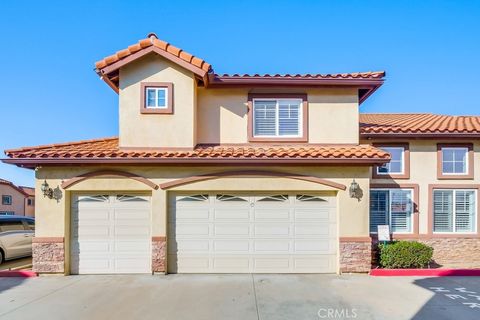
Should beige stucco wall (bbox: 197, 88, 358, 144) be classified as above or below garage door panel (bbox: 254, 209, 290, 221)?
above

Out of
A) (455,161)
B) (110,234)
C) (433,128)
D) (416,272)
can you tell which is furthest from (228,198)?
(455,161)

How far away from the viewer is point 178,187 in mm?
9383

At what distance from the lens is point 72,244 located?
9.39 metres

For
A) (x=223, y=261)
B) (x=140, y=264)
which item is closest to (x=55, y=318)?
(x=140, y=264)

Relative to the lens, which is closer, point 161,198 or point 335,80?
point 161,198

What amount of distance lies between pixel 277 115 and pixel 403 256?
6.05m

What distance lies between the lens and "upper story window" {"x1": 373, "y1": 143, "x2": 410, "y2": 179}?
37.9 feet

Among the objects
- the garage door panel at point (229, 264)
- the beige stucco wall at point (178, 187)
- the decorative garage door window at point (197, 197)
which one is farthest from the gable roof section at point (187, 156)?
the garage door panel at point (229, 264)

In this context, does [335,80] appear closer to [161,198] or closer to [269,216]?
[269,216]

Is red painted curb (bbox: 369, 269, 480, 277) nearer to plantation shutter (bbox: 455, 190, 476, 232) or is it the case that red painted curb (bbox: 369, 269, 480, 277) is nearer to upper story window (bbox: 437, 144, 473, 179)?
plantation shutter (bbox: 455, 190, 476, 232)

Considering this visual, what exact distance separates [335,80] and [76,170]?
8.91 meters

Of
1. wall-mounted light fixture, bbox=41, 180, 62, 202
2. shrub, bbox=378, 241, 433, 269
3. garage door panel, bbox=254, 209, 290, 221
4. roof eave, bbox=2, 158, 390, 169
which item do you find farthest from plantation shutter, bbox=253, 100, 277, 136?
wall-mounted light fixture, bbox=41, 180, 62, 202

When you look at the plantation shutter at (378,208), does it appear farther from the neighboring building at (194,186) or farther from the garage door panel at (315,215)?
the garage door panel at (315,215)

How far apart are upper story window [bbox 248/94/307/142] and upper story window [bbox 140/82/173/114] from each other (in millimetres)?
2762
